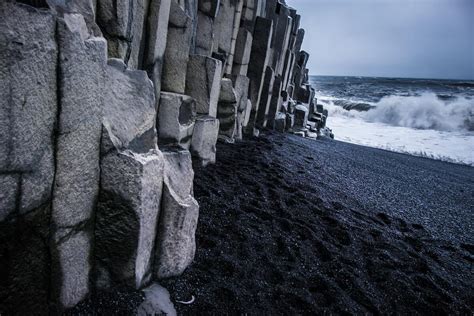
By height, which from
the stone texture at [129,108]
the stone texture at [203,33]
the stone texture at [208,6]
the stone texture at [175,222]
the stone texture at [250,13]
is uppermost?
the stone texture at [250,13]

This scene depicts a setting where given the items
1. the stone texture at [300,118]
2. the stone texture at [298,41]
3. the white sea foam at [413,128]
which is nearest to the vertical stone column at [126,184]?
the stone texture at [300,118]

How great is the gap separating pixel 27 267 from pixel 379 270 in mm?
2621

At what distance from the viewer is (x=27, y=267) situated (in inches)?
54.0

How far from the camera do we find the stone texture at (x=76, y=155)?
1320mm

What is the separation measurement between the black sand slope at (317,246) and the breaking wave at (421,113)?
1380 centimetres

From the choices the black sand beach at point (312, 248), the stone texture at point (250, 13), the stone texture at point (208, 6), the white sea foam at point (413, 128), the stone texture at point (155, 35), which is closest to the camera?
the black sand beach at point (312, 248)

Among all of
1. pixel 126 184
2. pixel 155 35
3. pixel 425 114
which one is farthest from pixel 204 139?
pixel 425 114

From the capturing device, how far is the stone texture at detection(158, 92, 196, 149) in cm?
317

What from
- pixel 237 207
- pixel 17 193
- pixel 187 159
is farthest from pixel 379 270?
pixel 17 193

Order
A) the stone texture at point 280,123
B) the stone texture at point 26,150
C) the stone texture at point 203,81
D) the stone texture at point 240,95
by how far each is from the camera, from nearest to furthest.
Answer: the stone texture at point 26,150 → the stone texture at point 203,81 → the stone texture at point 240,95 → the stone texture at point 280,123

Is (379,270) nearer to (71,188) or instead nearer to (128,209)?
(128,209)

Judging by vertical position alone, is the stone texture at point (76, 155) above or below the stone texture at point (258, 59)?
below

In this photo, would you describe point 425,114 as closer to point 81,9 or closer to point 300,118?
point 300,118

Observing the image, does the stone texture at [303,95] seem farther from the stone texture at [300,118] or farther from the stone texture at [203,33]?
the stone texture at [203,33]
